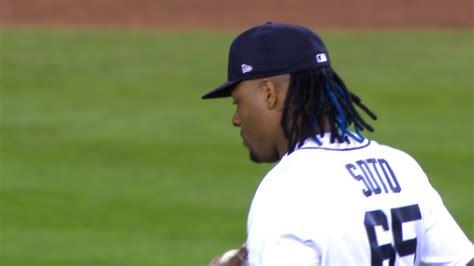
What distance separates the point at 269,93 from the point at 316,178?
28 cm

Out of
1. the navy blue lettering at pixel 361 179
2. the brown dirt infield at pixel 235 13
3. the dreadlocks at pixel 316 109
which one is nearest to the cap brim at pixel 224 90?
the dreadlocks at pixel 316 109

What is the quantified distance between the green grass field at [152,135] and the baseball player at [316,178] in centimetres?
492

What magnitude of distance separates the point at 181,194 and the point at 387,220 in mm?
6480

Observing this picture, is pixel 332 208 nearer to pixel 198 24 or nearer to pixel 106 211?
pixel 106 211

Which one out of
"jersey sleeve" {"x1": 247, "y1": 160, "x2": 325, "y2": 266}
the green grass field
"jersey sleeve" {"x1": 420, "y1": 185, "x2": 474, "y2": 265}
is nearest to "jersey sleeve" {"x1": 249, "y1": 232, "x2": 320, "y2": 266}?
"jersey sleeve" {"x1": 247, "y1": 160, "x2": 325, "y2": 266}

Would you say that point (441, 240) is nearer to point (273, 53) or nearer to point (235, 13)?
point (273, 53)

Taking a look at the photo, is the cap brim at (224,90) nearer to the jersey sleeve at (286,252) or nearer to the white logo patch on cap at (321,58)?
the white logo patch on cap at (321,58)

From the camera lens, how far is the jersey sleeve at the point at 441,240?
304cm

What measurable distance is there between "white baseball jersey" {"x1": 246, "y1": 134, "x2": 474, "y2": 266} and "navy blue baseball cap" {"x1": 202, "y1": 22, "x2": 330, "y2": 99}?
0.68ft

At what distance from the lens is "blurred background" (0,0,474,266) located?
8.52 metres

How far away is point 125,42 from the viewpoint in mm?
15250

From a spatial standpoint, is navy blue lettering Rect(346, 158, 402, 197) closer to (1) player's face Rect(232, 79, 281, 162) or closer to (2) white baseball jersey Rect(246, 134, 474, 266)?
(2) white baseball jersey Rect(246, 134, 474, 266)

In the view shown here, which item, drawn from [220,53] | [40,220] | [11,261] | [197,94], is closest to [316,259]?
[11,261]

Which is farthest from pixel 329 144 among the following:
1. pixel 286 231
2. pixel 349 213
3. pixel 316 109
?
pixel 286 231
